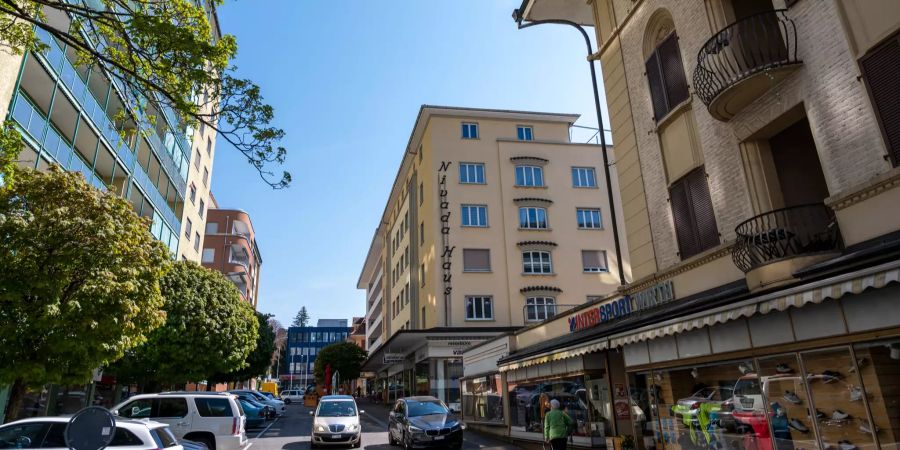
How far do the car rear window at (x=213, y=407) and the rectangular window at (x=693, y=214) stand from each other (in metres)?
12.6

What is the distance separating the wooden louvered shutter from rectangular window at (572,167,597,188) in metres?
31.2

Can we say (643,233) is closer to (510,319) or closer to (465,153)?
(510,319)

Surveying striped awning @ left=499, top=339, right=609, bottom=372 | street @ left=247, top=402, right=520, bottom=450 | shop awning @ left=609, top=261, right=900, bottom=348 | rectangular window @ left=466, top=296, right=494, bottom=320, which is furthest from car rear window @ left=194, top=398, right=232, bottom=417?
rectangular window @ left=466, top=296, right=494, bottom=320

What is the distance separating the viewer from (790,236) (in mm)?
7902

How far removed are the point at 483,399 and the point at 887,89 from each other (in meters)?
18.0

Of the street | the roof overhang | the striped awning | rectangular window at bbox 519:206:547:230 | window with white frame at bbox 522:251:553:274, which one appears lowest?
the street

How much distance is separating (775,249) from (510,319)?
2699 cm

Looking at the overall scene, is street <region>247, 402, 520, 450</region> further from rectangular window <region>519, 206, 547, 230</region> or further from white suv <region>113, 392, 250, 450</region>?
rectangular window <region>519, 206, 547, 230</region>

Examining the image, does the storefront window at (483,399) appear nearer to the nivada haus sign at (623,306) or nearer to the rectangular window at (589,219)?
the nivada haus sign at (623,306)

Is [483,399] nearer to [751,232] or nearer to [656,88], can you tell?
[656,88]

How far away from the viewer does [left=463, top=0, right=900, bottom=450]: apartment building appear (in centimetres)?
671

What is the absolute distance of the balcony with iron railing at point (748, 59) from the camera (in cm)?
845

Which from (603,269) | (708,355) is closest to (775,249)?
(708,355)

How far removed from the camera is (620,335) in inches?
421
